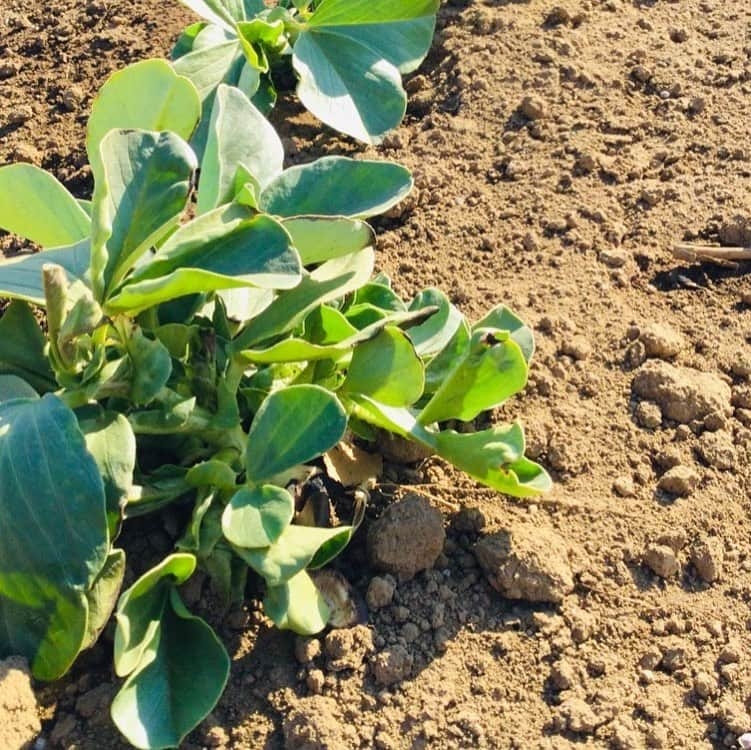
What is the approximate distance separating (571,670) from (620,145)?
140 cm

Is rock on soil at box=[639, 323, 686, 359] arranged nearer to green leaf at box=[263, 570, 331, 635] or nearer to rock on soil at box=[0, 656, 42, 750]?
green leaf at box=[263, 570, 331, 635]

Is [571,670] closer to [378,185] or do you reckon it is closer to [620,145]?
[378,185]

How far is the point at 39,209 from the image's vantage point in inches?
79.6

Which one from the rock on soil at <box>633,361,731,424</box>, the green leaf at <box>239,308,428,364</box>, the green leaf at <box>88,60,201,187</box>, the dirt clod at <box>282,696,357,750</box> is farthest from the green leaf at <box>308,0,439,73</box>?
the dirt clod at <box>282,696,357,750</box>

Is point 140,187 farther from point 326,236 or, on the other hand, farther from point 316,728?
point 316,728

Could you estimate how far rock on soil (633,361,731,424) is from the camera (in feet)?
7.50

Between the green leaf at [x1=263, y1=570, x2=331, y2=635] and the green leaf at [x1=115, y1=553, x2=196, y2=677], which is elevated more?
the green leaf at [x1=115, y1=553, x2=196, y2=677]

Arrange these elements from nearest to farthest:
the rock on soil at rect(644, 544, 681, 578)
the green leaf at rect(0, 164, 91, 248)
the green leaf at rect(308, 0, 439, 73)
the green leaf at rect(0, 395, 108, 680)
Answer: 1. the green leaf at rect(0, 395, 108, 680)
2. the green leaf at rect(0, 164, 91, 248)
3. the rock on soil at rect(644, 544, 681, 578)
4. the green leaf at rect(308, 0, 439, 73)

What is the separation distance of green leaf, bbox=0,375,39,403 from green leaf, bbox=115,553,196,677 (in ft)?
1.23

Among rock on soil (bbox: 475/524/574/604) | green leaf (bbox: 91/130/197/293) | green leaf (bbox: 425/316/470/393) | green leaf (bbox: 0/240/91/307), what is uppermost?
green leaf (bbox: 91/130/197/293)

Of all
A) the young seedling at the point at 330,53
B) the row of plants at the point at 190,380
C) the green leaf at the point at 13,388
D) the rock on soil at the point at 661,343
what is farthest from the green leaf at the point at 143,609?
the young seedling at the point at 330,53

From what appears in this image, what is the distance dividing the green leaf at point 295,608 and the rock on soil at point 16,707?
0.39 metres

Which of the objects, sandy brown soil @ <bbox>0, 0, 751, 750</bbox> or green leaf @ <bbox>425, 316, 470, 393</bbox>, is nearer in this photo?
sandy brown soil @ <bbox>0, 0, 751, 750</bbox>

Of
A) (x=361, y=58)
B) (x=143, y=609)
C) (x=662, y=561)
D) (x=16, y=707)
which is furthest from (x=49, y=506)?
(x=361, y=58)
